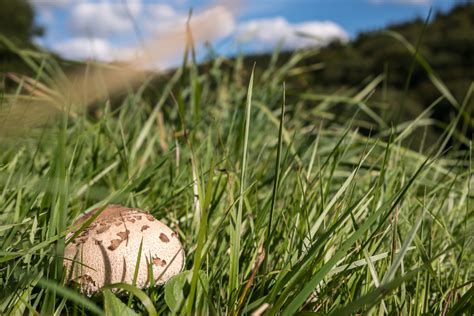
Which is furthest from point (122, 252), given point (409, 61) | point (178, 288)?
point (409, 61)

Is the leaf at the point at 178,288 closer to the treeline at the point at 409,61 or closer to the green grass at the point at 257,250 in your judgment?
the green grass at the point at 257,250

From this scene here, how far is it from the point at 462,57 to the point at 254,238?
9.53 m

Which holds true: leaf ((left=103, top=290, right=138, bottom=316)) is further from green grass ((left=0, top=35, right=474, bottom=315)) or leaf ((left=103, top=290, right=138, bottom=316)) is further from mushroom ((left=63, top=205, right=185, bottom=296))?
mushroom ((left=63, top=205, right=185, bottom=296))

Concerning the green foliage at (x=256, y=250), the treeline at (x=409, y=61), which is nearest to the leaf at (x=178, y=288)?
the green foliage at (x=256, y=250)

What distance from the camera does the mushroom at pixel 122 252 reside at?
0.81 meters

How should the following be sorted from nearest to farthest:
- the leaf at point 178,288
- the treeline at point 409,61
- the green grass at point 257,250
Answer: the green grass at point 257,250 < the leaf at point 178,288 < the treeline at point 409,61

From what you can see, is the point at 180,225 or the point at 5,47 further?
the point at 5,47

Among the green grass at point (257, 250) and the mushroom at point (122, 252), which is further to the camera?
the mushroom at point (122, 252)

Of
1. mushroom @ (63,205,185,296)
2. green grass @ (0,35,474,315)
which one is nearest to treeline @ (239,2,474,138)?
green grass @ (0,35,474,315)

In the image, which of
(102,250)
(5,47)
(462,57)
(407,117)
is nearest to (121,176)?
(102,250)

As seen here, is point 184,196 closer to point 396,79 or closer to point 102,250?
point 102,250

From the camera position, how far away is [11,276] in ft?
2.60

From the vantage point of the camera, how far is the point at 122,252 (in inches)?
32.4

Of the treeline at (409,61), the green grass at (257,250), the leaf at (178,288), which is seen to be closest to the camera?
the green grass at (257,250)
